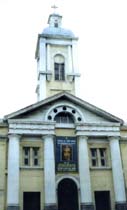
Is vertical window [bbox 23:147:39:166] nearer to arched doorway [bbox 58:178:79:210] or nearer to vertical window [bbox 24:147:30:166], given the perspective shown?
vertical window [bbox 24:147:30:166]

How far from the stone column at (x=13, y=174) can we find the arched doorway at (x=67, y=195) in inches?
148

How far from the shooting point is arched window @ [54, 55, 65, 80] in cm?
3494

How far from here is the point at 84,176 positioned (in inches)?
1034

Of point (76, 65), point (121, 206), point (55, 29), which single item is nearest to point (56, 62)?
point (76, 65)

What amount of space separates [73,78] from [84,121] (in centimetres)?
777

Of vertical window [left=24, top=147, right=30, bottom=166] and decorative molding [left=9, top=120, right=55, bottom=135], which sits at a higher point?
decorative molding [left=9, top=120, right=55, bottom=135]

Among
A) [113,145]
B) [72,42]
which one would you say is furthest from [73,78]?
[113,145]

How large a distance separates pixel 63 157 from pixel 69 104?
15.8 feet

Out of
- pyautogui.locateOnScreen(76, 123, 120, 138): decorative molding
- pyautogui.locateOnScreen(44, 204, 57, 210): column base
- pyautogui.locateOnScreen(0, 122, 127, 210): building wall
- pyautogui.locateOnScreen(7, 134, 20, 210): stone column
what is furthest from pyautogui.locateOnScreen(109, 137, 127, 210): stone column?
pyautogui.locateOnScreen(7, 134, 20, 210): stone column

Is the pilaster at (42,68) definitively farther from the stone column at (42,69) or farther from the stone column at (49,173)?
the stone column at (49,173)

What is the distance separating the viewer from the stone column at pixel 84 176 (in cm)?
2538

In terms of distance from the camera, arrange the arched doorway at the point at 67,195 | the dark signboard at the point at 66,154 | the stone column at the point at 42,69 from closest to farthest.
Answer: the arched doorway at the point at 67,195
the dark signboard at the point at 66,154
the stone column at the point at 42,69

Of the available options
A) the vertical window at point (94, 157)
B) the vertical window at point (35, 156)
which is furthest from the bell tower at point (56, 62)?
the vertical window at point (94, 157)

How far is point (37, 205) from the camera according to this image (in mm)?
25484
